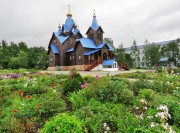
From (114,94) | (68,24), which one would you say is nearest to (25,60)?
(68,24)

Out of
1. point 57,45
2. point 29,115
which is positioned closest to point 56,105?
point 29,115

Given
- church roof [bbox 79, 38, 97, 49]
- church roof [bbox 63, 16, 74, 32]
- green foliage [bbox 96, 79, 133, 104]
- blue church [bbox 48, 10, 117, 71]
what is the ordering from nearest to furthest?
green foliage [bbox 96, 79, 133, 104], blue church [bbox 48, 10, 117, 71], church roof [bbox 79, 38, 97, 49], church roof [bbox 63, 16, 74, 32]

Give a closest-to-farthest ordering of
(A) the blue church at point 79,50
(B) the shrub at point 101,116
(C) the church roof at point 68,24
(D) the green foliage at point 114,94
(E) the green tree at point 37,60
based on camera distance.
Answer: (B) the shrub at point 101,116, (D) the green foliage at point 114,94, (A) the blue church at point 79,50, (C) the church roof at point 68,24, (E) the green tree at point 37,60

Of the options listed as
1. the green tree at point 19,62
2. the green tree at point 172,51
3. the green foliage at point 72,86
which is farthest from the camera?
the green tree at point 172,51

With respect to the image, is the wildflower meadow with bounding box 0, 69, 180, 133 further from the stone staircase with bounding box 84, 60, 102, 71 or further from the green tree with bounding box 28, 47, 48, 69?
the green tree with bounding box 28, 47, 48, 69

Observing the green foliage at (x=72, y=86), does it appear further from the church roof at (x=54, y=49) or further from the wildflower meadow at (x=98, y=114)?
the church roof at (x=54, y=49)

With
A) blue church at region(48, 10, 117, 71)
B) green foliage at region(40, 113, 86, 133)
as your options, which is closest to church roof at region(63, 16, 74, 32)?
blue church at region(48, 10, 117, 71)

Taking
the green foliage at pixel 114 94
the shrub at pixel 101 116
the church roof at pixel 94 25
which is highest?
the church roof at pixel 94 25

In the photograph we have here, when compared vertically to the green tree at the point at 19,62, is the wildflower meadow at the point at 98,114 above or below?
below

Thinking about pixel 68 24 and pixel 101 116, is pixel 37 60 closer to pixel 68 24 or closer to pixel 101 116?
pixel 68 24

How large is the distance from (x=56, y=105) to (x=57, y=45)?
35.2 metres

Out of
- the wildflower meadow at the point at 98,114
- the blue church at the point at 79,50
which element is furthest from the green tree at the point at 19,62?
the wildflower meadow at the point at 98,114

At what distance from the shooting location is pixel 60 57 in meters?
38.7

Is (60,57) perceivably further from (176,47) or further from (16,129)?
(176,47)
